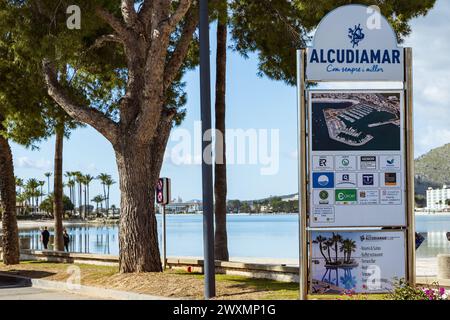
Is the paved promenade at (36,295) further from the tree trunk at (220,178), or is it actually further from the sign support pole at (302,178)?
the tree trunk at (220,178)

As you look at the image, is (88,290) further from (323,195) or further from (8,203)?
(8,203)

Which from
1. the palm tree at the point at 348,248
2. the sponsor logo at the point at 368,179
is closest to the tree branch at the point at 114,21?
the sponsor logo at the point at 368,179

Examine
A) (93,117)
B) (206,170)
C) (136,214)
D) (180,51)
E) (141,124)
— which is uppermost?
(180,51)

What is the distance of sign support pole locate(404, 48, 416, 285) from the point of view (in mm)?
11703

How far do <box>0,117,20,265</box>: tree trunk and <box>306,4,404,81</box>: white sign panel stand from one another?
16871mm

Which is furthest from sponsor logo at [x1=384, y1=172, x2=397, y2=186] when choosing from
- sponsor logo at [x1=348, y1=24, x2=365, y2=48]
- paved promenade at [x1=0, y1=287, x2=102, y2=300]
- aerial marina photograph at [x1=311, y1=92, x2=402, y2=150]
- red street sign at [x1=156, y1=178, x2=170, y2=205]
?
red street sign at [x1=156, y1=178, x2=170, y2=205]

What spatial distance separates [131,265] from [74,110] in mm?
4142

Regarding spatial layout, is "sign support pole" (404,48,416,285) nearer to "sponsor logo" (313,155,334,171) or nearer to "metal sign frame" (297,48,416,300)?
"metal sign frame" (297,48,416,300)

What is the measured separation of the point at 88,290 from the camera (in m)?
16.6

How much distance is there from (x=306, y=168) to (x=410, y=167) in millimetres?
1676

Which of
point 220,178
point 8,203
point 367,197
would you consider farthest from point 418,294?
point 8,203

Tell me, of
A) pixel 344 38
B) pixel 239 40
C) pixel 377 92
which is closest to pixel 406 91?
pixel 377 92
